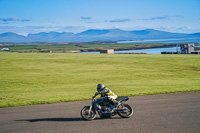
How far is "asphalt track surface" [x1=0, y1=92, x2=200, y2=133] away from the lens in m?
10.8

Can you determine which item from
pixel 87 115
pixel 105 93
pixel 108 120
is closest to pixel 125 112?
pixel 108 120

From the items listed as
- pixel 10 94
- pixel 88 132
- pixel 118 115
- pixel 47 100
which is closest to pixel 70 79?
pixel 10 94

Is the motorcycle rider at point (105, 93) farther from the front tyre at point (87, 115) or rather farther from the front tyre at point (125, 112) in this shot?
the front tyre at point (87, 115)

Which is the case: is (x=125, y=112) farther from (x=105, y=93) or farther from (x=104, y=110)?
(x=105, y=93)

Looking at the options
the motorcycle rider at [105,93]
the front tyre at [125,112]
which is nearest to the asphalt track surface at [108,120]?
the front tyre at [125,112]

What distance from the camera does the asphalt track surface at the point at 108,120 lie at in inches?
427

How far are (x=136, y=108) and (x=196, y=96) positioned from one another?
5944mm

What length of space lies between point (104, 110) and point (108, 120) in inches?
20.2

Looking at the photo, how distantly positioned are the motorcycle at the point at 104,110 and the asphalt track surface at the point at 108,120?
243mm

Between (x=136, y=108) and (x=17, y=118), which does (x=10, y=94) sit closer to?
(x=17, y=118)

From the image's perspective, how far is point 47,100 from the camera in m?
18.5

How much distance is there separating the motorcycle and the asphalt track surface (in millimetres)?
243

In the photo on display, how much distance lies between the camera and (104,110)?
12.6 metres

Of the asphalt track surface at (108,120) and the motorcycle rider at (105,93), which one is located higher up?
the motorcycle rider at (105,93)
